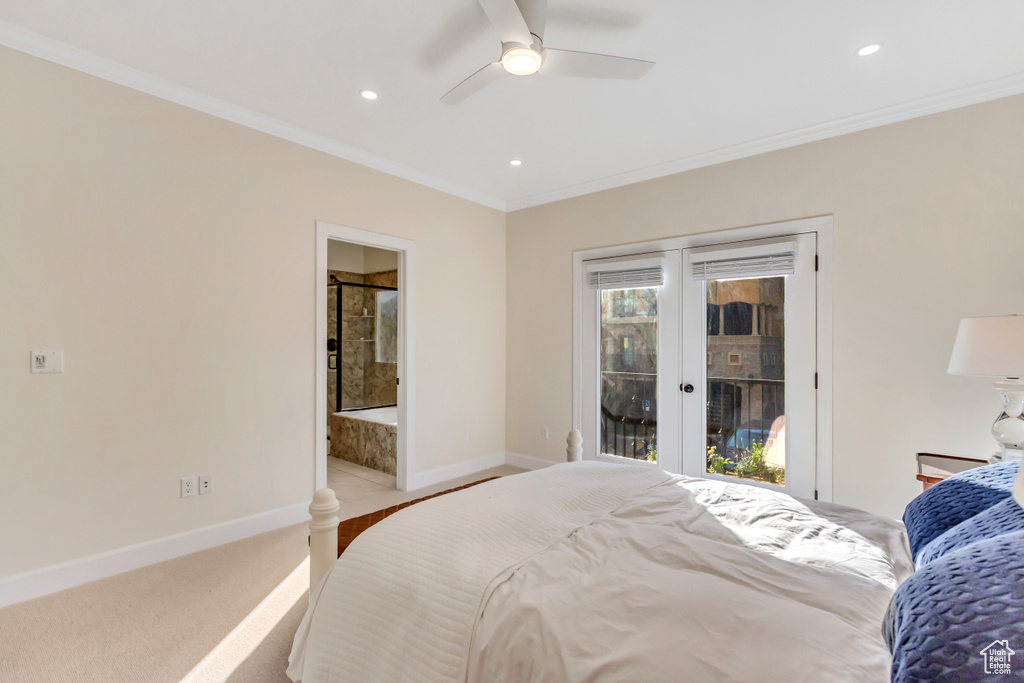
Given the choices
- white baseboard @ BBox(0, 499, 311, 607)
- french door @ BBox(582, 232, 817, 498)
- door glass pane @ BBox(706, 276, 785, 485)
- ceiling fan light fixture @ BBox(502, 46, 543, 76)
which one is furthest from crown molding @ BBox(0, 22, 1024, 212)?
white baseboard @ BBox(0, 499, 311, 607)

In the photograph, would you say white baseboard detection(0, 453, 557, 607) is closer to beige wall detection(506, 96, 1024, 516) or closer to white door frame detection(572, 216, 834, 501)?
white door frame detection(572, 216, 834, 501)

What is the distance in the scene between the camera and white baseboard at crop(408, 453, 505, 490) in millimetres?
4047

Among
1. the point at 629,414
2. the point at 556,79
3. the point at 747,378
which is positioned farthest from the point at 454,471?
the point at 556,79

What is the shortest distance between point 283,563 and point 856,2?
12.9 ft

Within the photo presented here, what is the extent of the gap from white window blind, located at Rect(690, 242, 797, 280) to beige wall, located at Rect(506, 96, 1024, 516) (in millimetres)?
213

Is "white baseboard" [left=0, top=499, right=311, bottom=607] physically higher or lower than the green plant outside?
lower

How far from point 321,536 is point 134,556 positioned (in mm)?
1761

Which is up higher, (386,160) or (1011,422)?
(386,160)

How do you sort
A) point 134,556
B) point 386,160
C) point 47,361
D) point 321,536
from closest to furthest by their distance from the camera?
1. point 321,536
2. point 47,361
3. point 134,556
4. point 386,160

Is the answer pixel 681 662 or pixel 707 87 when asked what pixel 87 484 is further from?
pixel 707 87

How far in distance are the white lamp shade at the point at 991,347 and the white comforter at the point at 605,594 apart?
3.66 ft

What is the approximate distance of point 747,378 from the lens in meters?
3.47

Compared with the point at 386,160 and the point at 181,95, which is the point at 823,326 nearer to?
the point at 386,160

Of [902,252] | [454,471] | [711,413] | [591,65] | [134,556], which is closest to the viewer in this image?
[591,65]
